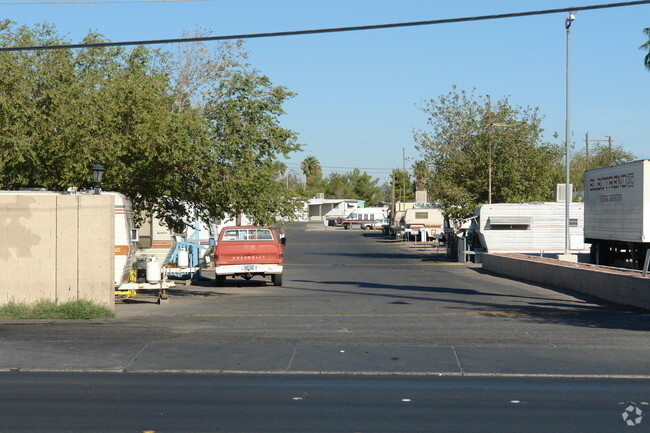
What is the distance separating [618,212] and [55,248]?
19.6 metres

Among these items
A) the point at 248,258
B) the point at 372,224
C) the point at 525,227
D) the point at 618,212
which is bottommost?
the point at 372,224

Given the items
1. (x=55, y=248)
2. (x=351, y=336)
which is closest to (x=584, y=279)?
(x=351, y=336)

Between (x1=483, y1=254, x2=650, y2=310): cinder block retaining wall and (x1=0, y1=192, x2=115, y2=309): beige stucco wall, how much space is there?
1139cm

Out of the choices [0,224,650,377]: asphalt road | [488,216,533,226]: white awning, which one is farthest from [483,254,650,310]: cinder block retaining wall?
[488,216,533,226]: white awning

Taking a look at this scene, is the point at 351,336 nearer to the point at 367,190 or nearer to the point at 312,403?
the point at 312,403

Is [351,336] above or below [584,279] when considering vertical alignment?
below

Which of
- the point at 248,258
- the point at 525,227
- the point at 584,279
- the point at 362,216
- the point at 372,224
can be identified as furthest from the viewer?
the point at 362,216

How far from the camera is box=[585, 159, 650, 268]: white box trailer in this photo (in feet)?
89.4

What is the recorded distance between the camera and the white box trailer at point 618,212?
89.4 ft

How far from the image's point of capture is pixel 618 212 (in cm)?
2928

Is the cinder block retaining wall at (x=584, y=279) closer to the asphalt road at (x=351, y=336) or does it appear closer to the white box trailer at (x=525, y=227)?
the asphalt road at (x=351, y=336)

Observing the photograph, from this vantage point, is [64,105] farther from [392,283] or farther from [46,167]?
[392,283]

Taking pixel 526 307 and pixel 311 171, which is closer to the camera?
pixel 526 307

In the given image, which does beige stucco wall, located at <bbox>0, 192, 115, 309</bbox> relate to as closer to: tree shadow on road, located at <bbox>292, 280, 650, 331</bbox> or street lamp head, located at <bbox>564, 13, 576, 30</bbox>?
tree shadow on road, located at <bbox>292, 280, 650, 331</bbox>
